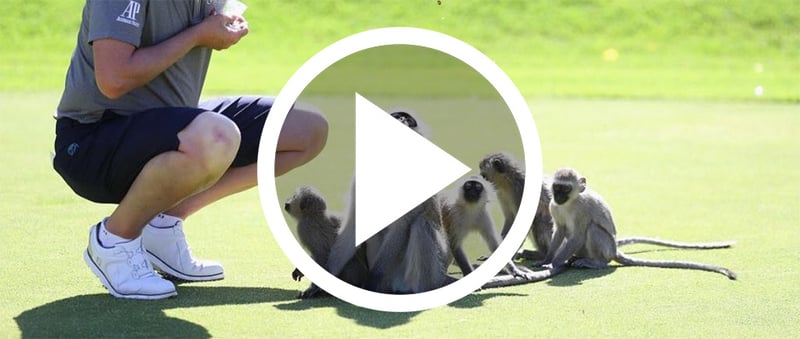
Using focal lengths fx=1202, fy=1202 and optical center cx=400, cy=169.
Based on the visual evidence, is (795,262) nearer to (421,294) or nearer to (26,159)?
(421,294)

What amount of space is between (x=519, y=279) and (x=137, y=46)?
6.76 ft

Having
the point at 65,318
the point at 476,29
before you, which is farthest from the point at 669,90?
the point at 65,318

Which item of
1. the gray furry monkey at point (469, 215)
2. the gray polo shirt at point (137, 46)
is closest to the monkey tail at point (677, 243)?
the gray furry monkey at point (469, 215)

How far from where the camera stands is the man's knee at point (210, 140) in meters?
4.99

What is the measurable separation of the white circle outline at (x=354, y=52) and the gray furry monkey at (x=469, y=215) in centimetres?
42

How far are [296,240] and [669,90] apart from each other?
1398 centimetres

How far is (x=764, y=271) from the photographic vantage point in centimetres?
595

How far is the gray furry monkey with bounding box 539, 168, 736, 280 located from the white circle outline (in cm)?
91

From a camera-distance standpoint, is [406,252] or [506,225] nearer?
[406,252]

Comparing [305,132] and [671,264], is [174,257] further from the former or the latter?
[671,264]

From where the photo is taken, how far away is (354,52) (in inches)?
186

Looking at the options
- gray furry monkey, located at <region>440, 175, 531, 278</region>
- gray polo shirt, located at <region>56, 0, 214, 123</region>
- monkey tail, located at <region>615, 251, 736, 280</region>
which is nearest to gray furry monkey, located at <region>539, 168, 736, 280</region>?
monkey tail, located at <region>615, 251, 736, 280</region>

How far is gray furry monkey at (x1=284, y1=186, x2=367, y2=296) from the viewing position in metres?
5.35

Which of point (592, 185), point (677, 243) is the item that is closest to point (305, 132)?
point (677, 243)
